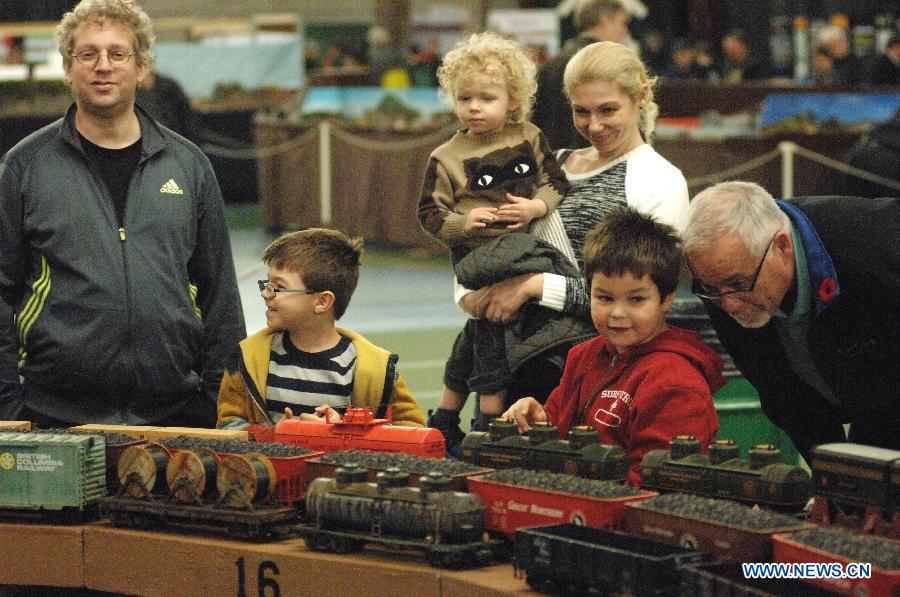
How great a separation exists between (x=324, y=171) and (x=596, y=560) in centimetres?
1396

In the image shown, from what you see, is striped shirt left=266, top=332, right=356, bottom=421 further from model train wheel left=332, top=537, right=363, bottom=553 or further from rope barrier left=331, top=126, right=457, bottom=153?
rope barrier left=331, top=126, right=457, bottom=153

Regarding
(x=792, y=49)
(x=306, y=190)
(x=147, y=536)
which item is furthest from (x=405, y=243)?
(x=147, y=536)

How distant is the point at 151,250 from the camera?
15.3 ft

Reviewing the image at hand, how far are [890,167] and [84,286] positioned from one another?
7669 mm

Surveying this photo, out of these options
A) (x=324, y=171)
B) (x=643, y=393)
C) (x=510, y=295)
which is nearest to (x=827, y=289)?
(x=643, y=393)

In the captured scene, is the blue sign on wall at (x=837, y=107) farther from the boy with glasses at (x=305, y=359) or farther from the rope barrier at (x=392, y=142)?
the boy with glasses at (x=305, y=359)

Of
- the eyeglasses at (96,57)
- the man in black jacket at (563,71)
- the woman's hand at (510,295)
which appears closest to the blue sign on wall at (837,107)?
the man in black jacket at (563,71)

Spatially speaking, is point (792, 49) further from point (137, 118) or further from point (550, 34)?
point (137, 118)

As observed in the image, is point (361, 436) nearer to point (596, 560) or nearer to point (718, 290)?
point (718, 290)

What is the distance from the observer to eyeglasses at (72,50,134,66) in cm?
454

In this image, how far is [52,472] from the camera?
146 inches

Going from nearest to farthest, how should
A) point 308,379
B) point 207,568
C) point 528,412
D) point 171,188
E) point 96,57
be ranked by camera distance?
point 207,568, point 528,412, point 308,379, point 96,57, point 171,188

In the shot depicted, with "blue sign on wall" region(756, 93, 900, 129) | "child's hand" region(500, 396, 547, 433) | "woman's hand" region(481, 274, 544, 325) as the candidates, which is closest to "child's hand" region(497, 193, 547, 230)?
"woman's hand" region(481, 274, 544, 325)

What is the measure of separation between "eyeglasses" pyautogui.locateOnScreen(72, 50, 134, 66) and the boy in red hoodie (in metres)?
1.64
